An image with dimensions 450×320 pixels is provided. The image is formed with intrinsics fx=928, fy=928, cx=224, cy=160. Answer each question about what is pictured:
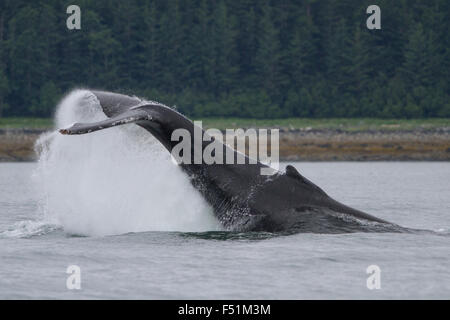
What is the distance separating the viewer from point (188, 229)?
15.9 metres

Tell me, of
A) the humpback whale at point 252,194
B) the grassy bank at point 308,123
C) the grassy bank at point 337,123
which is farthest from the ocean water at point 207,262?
the grassy bank at point 308,123

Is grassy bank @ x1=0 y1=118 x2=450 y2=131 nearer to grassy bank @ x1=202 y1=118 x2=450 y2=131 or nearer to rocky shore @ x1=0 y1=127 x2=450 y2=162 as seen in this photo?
grassy bank @ x1=202 y1=118 x2=450 y2=131

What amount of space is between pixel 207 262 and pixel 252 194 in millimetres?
1743

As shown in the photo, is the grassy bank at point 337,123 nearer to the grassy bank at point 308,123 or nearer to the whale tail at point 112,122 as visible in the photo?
the grassy bank at point 308,123

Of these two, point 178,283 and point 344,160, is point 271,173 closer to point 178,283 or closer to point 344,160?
point 178,283

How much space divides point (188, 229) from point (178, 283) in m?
3.89

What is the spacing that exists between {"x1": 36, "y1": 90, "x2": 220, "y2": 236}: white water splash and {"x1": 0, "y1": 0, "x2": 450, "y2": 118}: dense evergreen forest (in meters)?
61.7

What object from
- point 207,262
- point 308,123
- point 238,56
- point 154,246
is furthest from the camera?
point 238,56

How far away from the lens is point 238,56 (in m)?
91.4

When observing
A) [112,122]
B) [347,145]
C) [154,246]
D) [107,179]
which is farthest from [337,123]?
[112,122]

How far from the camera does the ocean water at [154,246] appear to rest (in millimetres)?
11805

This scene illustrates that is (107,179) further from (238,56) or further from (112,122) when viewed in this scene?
(238,56)

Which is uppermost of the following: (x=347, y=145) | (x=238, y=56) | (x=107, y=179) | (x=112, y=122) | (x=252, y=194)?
(x=238, y=56)
